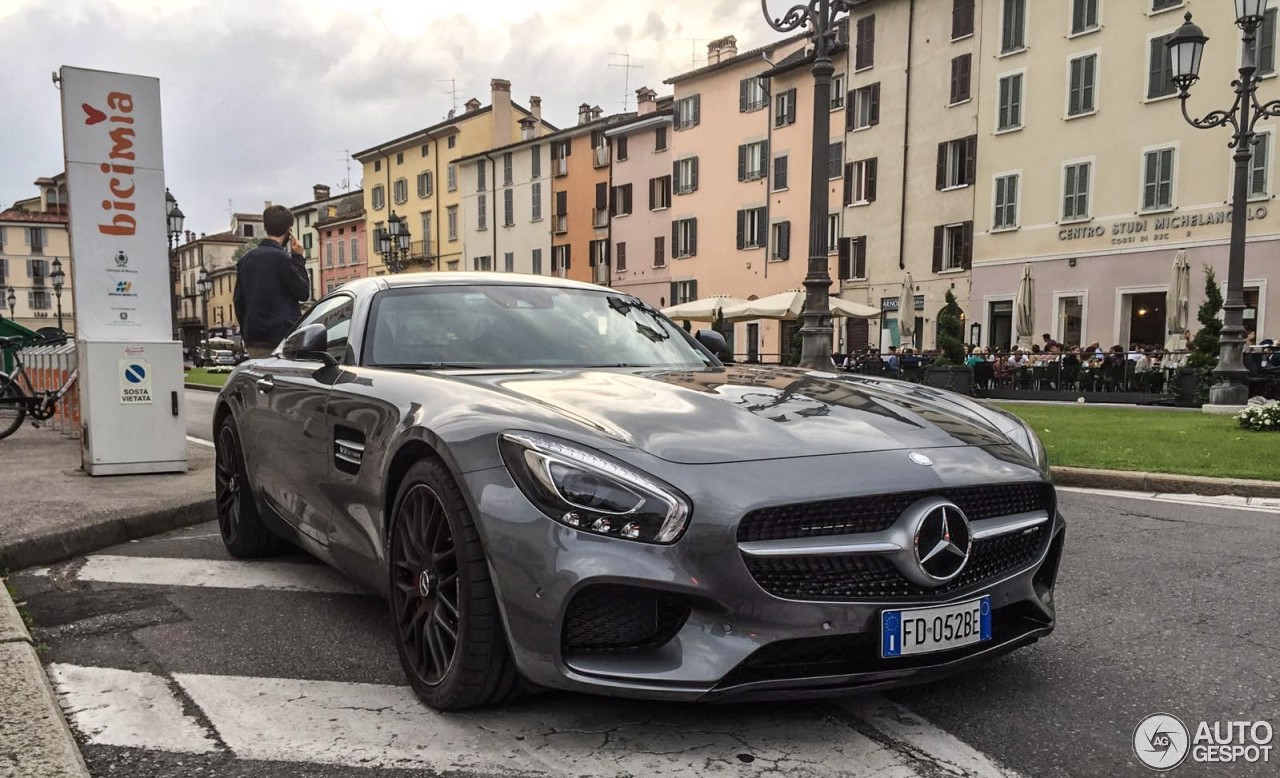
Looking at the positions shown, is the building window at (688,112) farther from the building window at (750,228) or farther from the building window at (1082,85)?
the building window at (1082,85)

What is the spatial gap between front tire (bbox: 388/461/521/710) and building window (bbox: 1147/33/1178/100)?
2797cm

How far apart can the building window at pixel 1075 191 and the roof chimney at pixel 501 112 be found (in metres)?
35.4

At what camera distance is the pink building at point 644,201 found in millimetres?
43719

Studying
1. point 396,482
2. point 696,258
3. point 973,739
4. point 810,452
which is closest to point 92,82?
point 396,482

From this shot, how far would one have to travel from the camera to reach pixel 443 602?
276 centimetres

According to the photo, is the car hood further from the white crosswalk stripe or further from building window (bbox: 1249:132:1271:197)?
building window (bbox: 1249:132:1271:197)

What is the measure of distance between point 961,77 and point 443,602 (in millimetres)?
31748

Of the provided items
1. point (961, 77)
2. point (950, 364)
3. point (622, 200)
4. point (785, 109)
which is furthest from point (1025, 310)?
point (622, 200)

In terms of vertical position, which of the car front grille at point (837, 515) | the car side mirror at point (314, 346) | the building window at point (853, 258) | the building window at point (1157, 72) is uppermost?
the building window at point (1157, 72)

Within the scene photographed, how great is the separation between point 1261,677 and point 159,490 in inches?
235

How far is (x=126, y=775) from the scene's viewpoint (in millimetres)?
2410

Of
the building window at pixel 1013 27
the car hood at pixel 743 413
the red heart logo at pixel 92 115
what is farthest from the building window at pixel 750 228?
the car hood at pixel 743 413

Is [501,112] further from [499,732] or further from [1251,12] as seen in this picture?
[499,732]

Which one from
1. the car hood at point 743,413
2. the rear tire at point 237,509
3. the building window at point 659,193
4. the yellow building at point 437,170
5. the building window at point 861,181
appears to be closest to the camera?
the car hood at point 743,413
